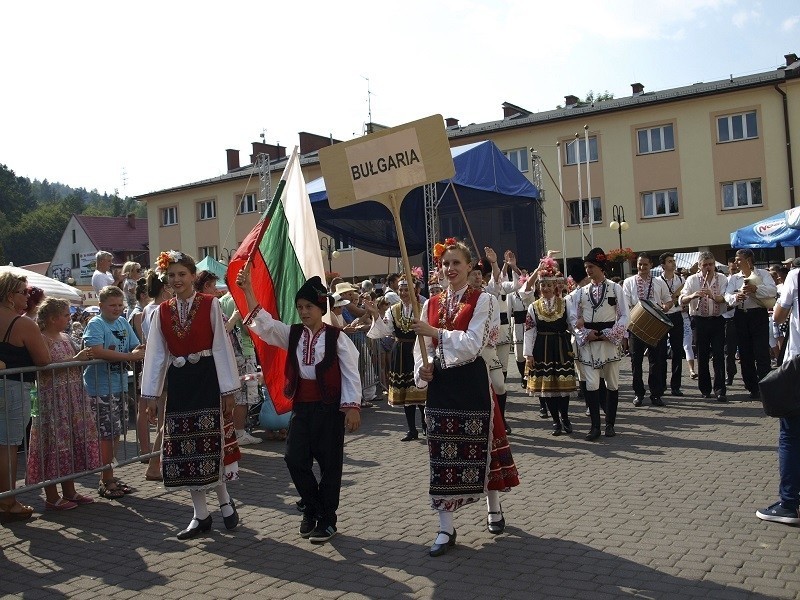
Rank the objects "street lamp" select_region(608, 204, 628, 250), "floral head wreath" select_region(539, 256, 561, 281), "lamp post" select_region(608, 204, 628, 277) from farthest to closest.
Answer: "lamp post" select_region(608, 204, 628, 277), "street lamp" select_region(608, 204, 628, 250), "floral head wreath" select_region(539, 256, 561, 281)

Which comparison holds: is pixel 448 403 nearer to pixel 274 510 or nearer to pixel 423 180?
pixel 423 180

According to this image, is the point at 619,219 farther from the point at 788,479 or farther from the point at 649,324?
the point at 788,479

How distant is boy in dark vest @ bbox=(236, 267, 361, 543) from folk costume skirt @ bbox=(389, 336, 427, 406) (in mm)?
3686

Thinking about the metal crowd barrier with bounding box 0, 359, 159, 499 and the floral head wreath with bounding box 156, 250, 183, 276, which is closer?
the floral head wreath with bounding box 156, 250, 183, 276

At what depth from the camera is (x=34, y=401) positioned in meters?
7.12

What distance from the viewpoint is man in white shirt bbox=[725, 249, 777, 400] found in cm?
1122

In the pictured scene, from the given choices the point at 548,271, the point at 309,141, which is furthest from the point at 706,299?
the point at 309,141

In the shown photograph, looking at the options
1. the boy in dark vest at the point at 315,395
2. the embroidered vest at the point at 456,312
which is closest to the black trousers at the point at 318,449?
the boy in dark vest at the point at 315,395

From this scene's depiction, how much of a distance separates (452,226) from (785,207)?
18.5 m

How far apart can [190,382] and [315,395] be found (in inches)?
37.5

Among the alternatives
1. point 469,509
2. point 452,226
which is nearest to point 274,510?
point 469,509

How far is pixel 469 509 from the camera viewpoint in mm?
6422

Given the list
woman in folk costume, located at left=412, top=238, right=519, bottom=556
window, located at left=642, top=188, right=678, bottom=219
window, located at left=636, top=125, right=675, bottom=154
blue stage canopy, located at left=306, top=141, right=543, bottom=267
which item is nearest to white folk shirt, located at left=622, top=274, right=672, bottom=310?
blue stage canopy, located at left=306, top=141, right=543, bottom=267

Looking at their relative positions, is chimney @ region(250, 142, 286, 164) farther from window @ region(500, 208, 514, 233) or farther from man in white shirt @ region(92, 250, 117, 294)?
man in white shirt @ region(92, 250, 117, 294)
